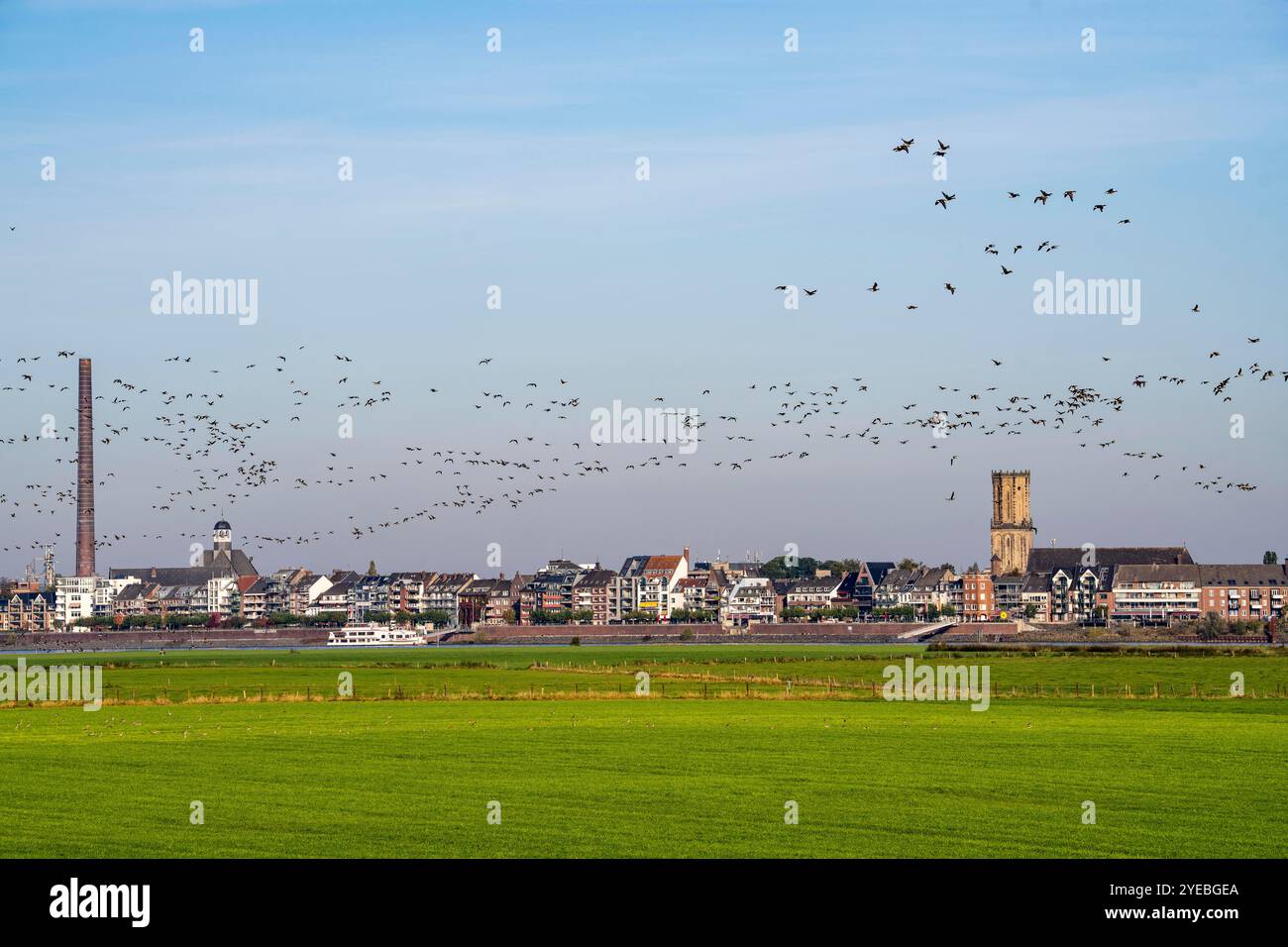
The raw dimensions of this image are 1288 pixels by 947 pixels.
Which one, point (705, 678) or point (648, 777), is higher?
point (648, 777)

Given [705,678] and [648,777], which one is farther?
[705,678]

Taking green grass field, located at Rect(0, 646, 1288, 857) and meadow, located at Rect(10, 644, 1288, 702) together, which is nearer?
green grass field, located at Rect(0, 646, 1288, 857)

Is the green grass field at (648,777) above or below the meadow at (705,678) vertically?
above

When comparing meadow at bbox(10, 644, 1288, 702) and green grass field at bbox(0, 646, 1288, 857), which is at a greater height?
green grass field at bbox(0, 646, 1288, 857)

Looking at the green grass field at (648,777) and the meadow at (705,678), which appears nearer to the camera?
the green grass field at (648,777)
